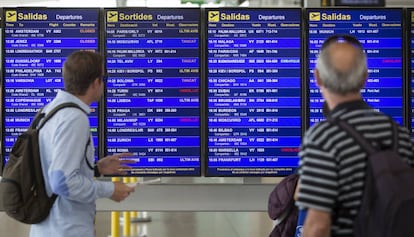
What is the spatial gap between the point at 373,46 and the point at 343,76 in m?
2.20

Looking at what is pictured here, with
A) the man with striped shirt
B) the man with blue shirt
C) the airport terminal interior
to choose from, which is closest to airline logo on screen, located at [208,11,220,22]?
the airport terminal interior

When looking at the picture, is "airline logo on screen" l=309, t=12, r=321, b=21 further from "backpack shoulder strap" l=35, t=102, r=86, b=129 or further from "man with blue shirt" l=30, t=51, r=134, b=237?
"backpack shoulder strap" l=35, t=102, r=86, b=129

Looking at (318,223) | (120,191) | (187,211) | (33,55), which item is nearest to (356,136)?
(318,223)

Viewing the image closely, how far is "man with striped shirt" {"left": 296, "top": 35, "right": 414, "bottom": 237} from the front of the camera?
2.05m

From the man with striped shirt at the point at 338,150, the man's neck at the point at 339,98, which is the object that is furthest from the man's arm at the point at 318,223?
the man's neck at the point at 339,98

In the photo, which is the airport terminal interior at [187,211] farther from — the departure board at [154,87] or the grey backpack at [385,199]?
the grey backpack at [385,199]

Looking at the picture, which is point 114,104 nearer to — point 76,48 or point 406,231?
point 76,48

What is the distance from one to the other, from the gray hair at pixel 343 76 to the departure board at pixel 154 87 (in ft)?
6.79

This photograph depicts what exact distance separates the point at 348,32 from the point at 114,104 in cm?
164

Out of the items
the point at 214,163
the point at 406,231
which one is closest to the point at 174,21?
the point at 214,163

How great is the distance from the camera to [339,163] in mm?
2061

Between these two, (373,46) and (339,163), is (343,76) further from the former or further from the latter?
(373,46)

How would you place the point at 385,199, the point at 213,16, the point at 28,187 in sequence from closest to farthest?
the point at 385,199
the point at 28,187
the point at 213,16

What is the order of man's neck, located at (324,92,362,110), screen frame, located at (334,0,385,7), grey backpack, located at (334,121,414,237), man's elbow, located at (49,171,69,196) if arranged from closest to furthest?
grey backpack, located at (334,121,414,237) < man's neck, located at (324,92,362,110) < man's elbow, located at (49,171,69,196) < screen frame, located at (334,0,385,7)
